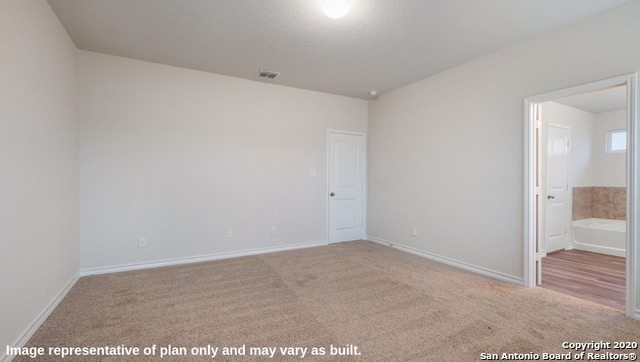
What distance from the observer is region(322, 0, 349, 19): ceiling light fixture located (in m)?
2.30

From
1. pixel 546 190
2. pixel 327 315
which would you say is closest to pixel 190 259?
pixel 327 315

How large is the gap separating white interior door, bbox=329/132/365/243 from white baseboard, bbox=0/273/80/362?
359 centimetres

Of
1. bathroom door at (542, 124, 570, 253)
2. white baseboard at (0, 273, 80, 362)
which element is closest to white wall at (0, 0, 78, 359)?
white baseboard at (0, 273, 80, 362)

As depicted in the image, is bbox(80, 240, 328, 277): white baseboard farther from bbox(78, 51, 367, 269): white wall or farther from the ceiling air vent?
the ceiling air vent

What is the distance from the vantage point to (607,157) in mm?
5219

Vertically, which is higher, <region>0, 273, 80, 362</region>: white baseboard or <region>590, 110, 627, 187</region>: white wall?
<region>590, 110, 627, 187</region>: white wall

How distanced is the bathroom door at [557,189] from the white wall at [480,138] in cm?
187

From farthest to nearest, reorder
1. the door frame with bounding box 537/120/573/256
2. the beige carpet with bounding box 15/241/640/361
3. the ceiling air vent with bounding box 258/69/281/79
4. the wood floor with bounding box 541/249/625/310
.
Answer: the door frame with bounding box 537/120/573/256 → the ceiling air vent with bounding box 258/69/281/79 → the wood floor with bounding box 541/249/625/310 → the beige carpet with bounding box 15/241/640/361

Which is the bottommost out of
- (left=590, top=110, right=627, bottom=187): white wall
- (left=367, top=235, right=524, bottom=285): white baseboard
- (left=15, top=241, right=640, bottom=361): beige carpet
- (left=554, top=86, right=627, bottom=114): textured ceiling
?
(left=15, top=241, right=640, bottom=361): beige carpet

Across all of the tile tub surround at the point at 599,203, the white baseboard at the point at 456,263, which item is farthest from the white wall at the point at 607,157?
the white baseboard at the point at 456,263

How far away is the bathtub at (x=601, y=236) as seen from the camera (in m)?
4.35

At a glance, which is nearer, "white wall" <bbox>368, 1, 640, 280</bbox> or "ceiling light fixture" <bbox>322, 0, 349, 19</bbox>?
"ceiling light fixture" <bbox>322, 0, 349, 19</bbox>

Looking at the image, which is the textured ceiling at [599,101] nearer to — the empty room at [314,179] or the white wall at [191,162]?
the empty room at [314,179]

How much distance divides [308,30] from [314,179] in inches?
102
